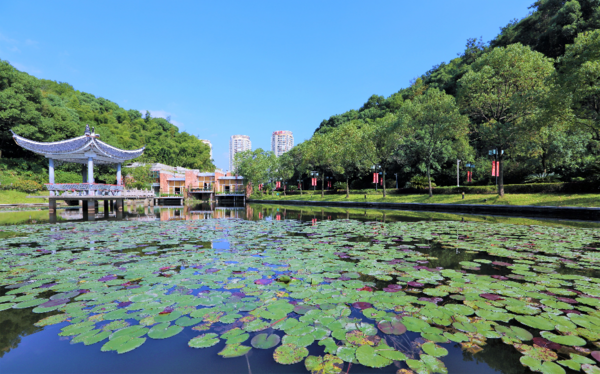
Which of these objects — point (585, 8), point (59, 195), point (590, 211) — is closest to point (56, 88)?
point (59, 195)

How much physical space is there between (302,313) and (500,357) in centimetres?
159

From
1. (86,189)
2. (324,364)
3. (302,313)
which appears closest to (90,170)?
(86,189)

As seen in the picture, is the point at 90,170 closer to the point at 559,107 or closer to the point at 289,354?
the point at 289,354

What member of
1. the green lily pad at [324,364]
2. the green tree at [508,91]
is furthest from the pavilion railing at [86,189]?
the green tree at [508,91]

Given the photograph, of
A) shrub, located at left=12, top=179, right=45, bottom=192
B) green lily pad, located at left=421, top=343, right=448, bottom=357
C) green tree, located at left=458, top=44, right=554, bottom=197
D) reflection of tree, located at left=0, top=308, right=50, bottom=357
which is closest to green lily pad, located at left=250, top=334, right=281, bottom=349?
green lily pad, located at left=421, top=343, right=448, bottom=357

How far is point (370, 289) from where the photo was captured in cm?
324

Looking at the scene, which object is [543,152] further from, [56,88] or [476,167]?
[56,88]

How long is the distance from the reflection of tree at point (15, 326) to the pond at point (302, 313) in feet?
0.05

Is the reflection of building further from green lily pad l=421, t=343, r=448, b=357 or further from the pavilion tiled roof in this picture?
green lily pad l=421, t=343, r=448, b=357

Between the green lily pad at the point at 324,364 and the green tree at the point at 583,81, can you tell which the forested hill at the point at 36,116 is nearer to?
the green lily pad at the point at 324,364

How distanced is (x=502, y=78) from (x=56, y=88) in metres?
74.9

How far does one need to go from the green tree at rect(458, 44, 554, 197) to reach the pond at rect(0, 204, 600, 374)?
49.9ft

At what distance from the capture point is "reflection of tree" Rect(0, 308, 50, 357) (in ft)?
7.30

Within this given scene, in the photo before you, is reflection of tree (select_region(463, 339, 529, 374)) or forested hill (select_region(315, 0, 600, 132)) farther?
forested hill (select_region(315, 0, 600, 132))
